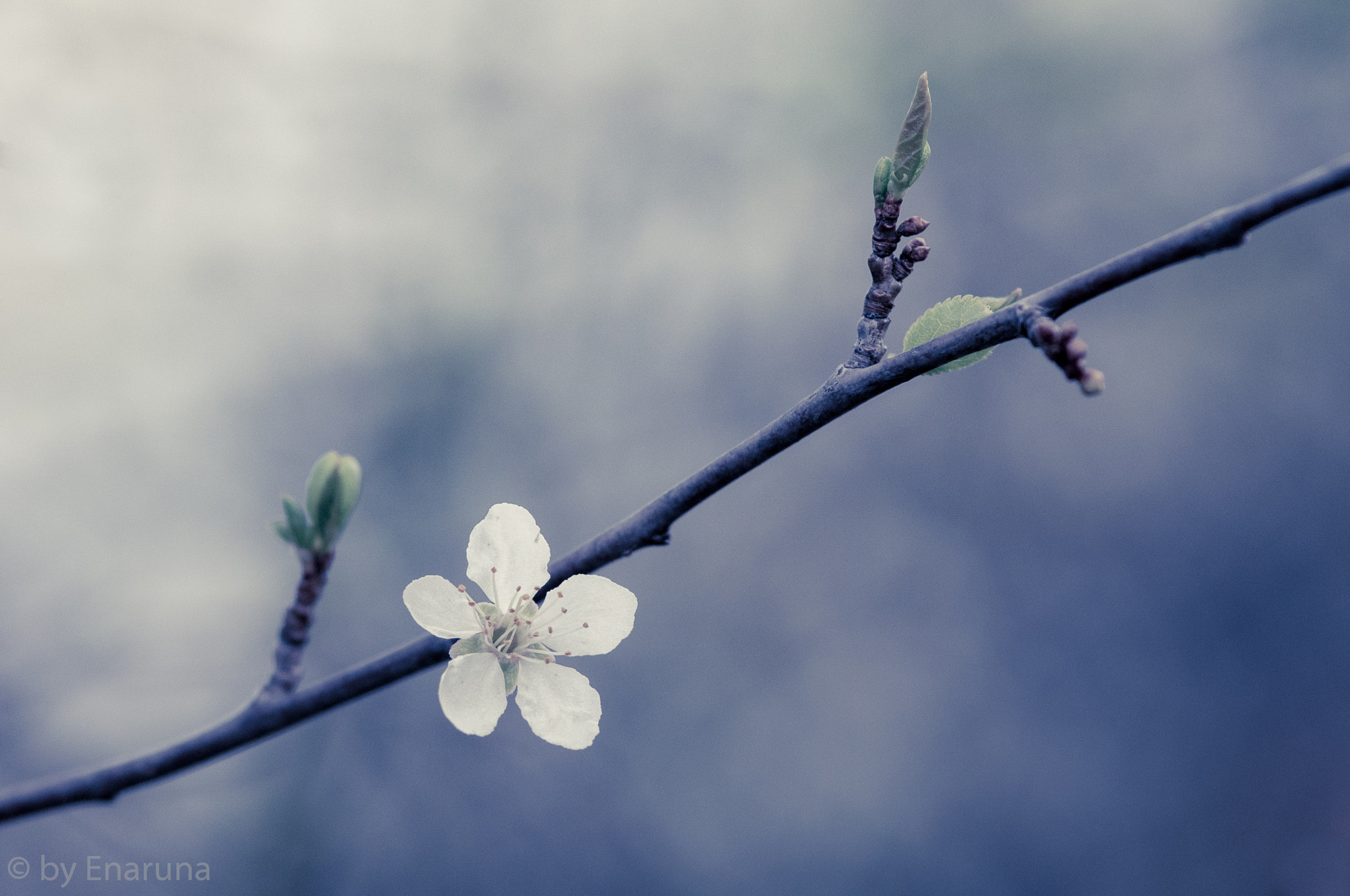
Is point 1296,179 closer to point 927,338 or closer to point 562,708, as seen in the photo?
point 927,338

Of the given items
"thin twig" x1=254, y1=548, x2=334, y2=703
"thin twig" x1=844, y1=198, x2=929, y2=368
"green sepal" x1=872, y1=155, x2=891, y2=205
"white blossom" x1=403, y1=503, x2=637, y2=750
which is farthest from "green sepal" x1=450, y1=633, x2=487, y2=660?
"green sepal" x1=872, y1=155, x2=891, y2=205

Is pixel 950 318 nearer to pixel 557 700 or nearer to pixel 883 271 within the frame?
pixel 883 271

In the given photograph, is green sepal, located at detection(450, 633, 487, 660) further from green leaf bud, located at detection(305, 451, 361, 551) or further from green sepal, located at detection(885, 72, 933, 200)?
green sepal, located at detection(885, 72, 933, 200)

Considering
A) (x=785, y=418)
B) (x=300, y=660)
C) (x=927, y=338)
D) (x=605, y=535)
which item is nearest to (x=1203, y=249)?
(x=927, y=338)

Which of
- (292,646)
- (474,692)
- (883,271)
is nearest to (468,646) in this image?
(474,692)

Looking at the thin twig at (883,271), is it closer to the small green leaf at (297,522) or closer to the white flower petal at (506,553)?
the white flower petal at (506,553)
